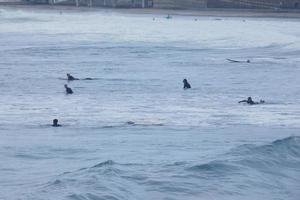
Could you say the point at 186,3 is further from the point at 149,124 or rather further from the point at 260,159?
the point at 260,159

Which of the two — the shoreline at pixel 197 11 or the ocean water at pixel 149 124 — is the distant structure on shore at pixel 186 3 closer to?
the shoreline at pixel 197 11

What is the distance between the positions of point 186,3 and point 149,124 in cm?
9060

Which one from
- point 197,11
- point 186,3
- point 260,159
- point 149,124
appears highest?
point 260,159

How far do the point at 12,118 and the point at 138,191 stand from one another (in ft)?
31.7

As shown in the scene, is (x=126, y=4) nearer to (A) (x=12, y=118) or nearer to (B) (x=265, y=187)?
(A) (x=12, y=118)

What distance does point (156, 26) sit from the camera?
80.1m

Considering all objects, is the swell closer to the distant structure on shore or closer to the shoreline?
the shoreline

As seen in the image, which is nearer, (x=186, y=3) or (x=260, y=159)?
(x=260, y=159)

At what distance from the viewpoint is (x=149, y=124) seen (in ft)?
78.2

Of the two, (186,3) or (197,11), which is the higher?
(197,11)

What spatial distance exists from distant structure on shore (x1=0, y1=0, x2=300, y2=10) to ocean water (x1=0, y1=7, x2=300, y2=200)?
168 ft

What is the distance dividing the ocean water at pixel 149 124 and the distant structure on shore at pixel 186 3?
51354 millimetres

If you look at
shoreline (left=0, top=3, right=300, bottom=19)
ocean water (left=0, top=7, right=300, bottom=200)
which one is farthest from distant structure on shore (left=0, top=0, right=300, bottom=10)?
ocean water (left=0, top=7, right=300, bottom=200)

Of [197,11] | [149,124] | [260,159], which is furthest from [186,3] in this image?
[260,159]
